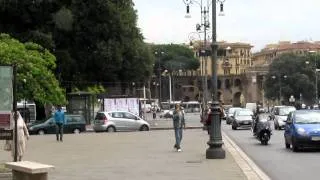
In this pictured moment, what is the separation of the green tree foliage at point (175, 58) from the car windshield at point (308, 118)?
399 ft

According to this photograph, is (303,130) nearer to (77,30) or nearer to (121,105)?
(121,105)

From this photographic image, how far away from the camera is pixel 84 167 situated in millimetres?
18797

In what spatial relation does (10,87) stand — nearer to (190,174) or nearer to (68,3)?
(190,174)

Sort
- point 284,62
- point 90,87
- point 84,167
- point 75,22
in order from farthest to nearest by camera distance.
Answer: point 284,62 < point 90,87 < point 75,22 < point 84,167

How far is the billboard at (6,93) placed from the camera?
15.0m

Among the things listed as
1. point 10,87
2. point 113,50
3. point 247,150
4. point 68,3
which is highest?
point 68,3

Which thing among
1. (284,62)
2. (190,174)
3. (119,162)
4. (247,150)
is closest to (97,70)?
(247,150)

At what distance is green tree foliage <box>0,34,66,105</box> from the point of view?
48.8 meters

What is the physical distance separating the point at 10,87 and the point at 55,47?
42524 millimetres

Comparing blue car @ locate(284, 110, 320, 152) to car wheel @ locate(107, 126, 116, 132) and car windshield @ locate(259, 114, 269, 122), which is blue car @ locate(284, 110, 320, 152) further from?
car wheel @ locate(107, 126, 116, 132)

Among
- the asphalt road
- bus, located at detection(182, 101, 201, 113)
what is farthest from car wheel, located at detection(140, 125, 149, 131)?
bus, located at detection(182, 101, 201, 113)

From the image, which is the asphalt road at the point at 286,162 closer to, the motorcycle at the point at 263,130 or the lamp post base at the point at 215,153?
the lamp post base at the point at 215,153

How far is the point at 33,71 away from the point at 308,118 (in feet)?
92.1

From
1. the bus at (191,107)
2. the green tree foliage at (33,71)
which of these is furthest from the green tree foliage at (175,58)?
the green tree foliage at (33,71)
